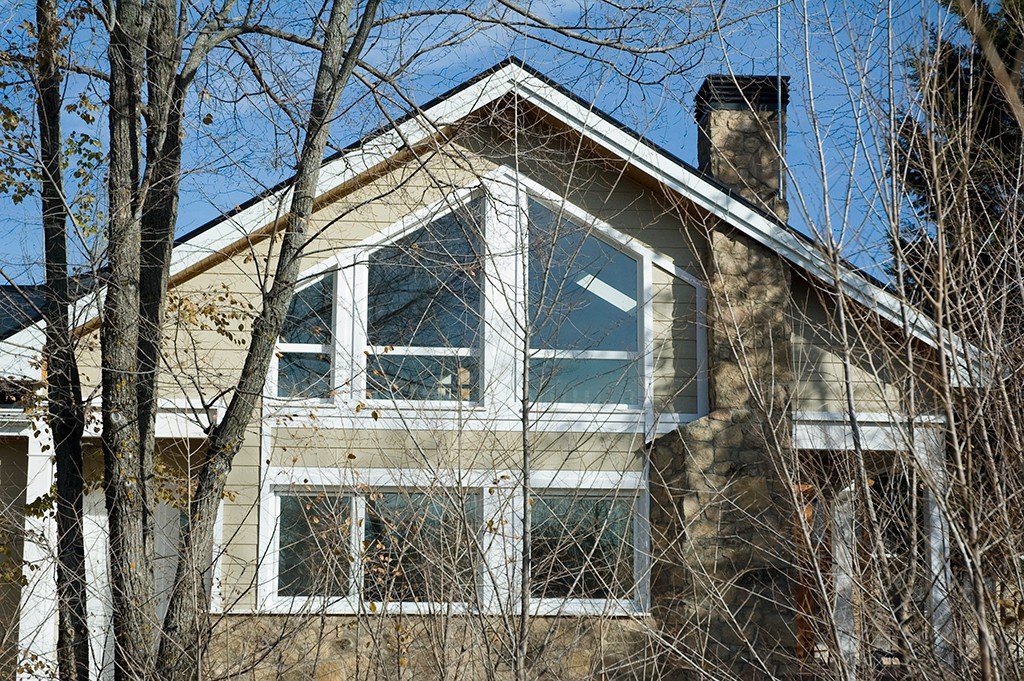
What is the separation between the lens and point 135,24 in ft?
24.1

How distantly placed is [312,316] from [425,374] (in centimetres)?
115

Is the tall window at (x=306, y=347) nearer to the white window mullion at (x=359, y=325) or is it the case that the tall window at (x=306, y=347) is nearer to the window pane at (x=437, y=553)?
the white window mullion at (x=359, y=325)

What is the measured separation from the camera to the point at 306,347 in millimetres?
9602

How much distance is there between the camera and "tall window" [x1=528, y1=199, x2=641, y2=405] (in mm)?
9484

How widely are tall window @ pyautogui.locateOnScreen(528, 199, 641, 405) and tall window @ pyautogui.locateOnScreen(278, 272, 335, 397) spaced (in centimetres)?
180

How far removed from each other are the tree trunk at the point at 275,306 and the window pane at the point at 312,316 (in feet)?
7.73

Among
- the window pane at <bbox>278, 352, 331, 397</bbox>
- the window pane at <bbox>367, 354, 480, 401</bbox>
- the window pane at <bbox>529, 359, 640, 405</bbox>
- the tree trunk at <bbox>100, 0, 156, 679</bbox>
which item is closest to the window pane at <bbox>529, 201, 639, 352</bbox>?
the window pane at <bbox>529, 359, 640, 405</bbox>

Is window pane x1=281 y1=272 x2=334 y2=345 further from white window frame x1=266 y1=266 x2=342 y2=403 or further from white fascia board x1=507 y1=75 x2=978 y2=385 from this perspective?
white fascia board x1=507 y1=75 x2=978 y2=385

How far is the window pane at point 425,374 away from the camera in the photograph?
9.34 metres

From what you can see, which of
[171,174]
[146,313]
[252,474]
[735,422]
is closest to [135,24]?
[171,174]

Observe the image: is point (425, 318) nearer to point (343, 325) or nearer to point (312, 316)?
point (343, 325)

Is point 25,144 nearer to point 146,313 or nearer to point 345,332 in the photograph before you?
point 146,313

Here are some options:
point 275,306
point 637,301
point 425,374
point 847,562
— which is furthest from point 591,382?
point 847,562

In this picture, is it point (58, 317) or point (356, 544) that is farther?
point (356, 544)
